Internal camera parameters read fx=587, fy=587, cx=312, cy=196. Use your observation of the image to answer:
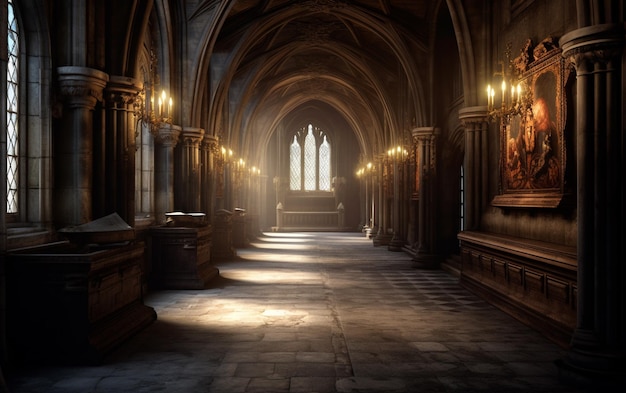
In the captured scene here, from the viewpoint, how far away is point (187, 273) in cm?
1055

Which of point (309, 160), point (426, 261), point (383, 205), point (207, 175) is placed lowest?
point (426, 261)

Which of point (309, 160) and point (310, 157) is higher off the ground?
point (310, 157)

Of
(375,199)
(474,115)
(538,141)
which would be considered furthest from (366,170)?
(538,141)

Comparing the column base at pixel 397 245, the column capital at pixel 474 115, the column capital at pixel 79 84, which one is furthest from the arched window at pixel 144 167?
the column base at pixel 397 245

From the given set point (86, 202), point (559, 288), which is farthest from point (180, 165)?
point (559, 288)

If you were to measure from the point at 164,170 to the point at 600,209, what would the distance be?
9.21m

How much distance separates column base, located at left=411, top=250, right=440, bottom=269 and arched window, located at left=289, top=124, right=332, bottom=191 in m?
23.1

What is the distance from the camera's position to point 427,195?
1471cm

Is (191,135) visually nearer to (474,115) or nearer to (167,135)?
(167,135)

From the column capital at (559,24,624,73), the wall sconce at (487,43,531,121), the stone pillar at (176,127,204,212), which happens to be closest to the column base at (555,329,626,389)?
the column capital at (559,24,624,73)

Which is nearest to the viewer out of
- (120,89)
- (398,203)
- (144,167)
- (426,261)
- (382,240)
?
(120,89)

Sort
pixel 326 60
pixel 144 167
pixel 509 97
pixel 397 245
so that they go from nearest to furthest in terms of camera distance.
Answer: pixel 509 97 < pixel 144 167 < pixel 397 245 < pixel 326 60

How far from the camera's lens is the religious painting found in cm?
770

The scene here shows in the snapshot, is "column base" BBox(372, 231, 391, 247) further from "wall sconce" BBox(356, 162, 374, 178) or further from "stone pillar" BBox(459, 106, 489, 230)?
"stone pillar" BBox(459, 106, 489, 230)
